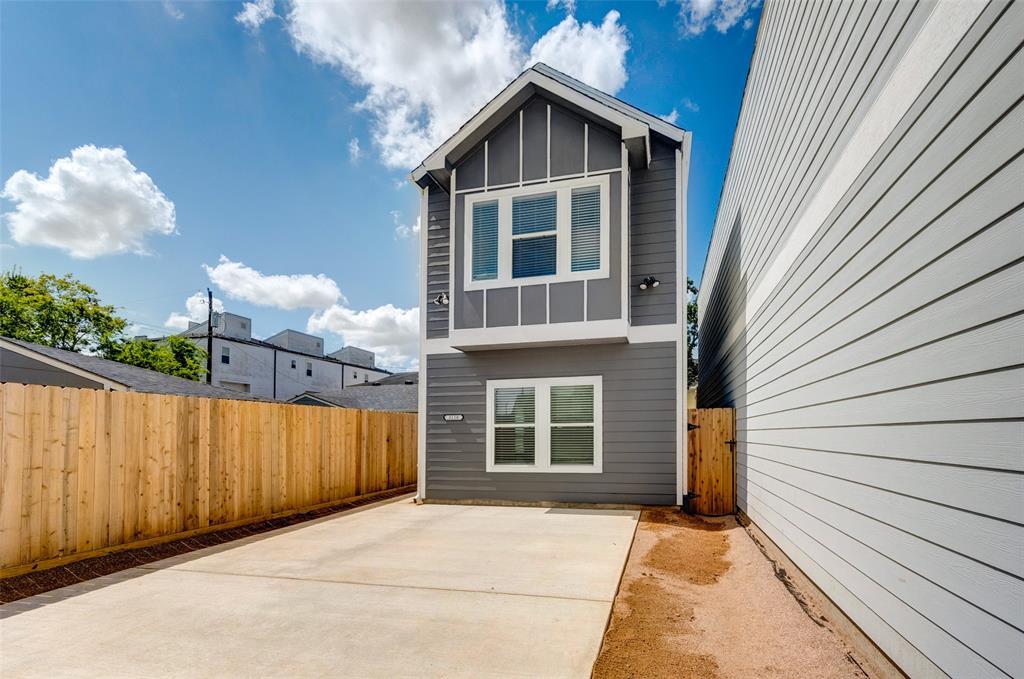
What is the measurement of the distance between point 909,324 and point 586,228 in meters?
5.74

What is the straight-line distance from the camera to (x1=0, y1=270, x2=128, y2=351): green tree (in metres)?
23.9

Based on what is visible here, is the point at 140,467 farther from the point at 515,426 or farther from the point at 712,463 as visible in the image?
the point at 712,463

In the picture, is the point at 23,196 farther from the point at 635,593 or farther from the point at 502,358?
the point at 635,593

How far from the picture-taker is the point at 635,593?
3936mm

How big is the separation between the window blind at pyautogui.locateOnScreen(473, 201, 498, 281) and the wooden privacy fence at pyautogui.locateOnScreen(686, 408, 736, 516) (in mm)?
3685

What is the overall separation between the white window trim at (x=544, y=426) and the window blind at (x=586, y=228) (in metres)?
1.72

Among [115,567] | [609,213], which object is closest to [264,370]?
[609,213]

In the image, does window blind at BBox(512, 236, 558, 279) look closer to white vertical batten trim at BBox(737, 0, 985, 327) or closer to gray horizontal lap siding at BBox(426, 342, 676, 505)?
gray horizontal lap siding at BBox(426, 342, 676, 505)

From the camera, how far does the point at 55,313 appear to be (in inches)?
976

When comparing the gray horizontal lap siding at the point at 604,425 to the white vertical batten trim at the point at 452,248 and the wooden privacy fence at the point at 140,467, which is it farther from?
the wooden privacy fence at the point at 140,467

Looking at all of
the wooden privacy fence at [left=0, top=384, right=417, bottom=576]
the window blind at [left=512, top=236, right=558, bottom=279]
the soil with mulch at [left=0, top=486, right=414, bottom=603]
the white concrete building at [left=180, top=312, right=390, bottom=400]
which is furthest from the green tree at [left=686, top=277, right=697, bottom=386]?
the white concrete building at [left=180, top=312, right=390, bottom=400]

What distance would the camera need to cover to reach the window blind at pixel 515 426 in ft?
27.1

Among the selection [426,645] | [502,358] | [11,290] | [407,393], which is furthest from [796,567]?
[11,290]

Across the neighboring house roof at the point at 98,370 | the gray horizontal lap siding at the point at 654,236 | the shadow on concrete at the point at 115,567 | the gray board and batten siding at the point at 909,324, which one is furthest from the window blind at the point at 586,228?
the neighboring house roof at the point at 98,370
